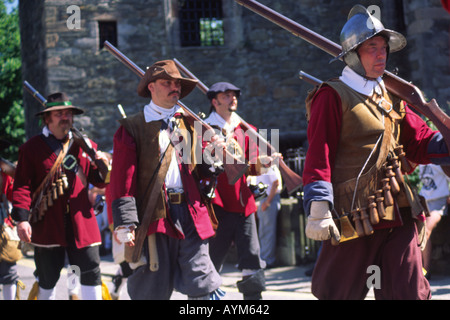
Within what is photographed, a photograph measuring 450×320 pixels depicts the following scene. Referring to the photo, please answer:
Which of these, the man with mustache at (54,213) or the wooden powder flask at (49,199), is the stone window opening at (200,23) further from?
the wooden powder flask at (49,199)

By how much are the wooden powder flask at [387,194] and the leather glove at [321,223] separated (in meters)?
0.37

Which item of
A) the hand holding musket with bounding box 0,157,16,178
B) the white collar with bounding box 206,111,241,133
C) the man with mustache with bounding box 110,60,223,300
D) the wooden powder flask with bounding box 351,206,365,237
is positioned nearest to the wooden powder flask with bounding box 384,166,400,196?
the wooden powder flask with bounding box 351,206,365,237

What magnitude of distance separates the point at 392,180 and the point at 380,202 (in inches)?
6.5

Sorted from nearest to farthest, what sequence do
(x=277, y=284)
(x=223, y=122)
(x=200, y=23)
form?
1. (x=223, y=122)
2. (x=277, y=284)
3. (x=200, y=23)

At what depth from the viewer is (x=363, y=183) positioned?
413cm

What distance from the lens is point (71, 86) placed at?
1524 cm

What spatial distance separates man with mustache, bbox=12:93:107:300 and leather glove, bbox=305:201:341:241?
2735mm

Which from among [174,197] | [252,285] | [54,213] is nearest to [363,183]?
[174,197]

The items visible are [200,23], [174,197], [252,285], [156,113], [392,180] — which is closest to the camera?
[392,180]

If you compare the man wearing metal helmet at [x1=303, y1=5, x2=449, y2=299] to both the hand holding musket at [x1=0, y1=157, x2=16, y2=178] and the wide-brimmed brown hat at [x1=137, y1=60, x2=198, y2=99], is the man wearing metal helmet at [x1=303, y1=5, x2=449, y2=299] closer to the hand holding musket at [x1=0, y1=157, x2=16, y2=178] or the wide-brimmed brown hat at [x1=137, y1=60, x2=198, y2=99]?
the wide-brimmed brown hat at [x1=137, y1=60, x2=198, y2=99]

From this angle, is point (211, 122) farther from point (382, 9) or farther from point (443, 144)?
point (382, 9)

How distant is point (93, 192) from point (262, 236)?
8.38 ft

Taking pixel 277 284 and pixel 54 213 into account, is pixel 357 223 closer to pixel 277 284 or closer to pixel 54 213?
pixel 54 213

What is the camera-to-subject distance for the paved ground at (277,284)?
766 cm
